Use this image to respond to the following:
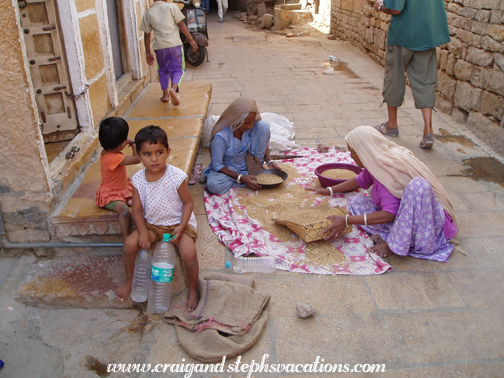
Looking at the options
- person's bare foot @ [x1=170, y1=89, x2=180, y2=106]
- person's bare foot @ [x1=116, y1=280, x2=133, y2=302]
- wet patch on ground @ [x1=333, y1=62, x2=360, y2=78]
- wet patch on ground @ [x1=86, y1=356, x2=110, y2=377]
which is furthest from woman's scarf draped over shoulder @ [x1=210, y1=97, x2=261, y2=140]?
wet patch on ground @ [x1=333, y1=62, x2=360, y2=78]

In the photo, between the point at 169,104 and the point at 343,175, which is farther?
the point at 169,104

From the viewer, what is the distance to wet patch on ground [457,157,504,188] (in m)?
4.14

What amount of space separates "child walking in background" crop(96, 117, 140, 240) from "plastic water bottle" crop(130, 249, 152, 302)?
216 mm

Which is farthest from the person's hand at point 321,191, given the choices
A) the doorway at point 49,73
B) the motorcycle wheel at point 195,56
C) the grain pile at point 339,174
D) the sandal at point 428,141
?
the motorcycle wheel at point 195,56

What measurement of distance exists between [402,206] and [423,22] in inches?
108

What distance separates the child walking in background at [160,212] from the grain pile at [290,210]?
86 cm

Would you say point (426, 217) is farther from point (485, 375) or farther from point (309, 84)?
point (309, 84)

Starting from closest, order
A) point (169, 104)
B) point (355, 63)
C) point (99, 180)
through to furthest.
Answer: point (99, 180), point (169, 104), point (355, 63)

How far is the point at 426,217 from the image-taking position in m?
2.90

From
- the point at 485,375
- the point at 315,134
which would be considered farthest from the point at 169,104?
the point at 485,375

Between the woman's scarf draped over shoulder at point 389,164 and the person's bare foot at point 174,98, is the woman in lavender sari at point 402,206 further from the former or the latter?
the person's bare foot at point 174,98

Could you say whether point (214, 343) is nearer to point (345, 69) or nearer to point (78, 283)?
point (78, 283)

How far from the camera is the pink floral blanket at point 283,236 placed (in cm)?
296

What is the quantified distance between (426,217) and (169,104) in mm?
3358
